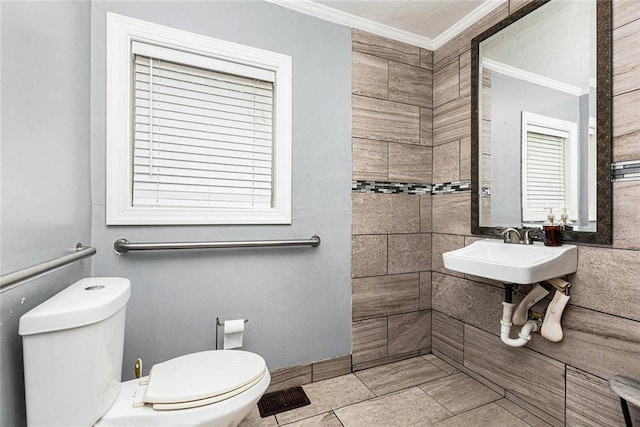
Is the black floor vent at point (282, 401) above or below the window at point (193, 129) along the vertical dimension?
below

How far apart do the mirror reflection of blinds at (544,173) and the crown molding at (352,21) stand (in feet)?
3.46

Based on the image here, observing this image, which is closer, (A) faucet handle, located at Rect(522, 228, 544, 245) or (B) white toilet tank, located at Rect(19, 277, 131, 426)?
(B) white toilet tank, located at Rect(19, 277, 131, 426)

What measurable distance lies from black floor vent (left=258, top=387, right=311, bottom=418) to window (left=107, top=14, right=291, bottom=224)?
100 cm

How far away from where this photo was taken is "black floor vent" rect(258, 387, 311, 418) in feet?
5.32

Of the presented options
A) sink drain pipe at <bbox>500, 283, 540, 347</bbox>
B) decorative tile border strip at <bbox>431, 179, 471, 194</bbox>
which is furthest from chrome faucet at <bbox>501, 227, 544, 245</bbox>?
decorative tile border strip at <bbox>431, 179, 471, 194</bbox>

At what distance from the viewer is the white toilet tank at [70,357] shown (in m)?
0.87

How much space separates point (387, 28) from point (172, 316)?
7.34 ft

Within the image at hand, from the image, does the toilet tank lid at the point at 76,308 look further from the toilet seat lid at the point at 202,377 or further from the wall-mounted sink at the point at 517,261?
the wall-mounted sink at the point at 517,261

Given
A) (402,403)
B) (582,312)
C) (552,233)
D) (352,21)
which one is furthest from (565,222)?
(352,21)

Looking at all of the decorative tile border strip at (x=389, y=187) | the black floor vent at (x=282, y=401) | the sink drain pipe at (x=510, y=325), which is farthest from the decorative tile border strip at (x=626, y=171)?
the black floor vent at (x=282, y=401)

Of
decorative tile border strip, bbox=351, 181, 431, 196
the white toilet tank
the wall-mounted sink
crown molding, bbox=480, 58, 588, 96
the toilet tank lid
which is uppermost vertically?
crown molding, bbox=480, 58, 588, 96

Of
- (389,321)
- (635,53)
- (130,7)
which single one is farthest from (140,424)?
(635,53)

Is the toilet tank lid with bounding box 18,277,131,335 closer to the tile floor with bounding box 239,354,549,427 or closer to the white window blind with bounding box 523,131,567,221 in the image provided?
the tile floor with bounding box 239,354,549,427

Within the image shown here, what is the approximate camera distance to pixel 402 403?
1684 mm
